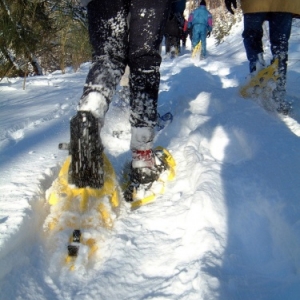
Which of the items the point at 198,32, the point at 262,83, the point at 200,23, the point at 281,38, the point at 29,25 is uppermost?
the point at 29,25

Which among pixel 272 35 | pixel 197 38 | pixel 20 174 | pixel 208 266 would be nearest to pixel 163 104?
pixel 272 35

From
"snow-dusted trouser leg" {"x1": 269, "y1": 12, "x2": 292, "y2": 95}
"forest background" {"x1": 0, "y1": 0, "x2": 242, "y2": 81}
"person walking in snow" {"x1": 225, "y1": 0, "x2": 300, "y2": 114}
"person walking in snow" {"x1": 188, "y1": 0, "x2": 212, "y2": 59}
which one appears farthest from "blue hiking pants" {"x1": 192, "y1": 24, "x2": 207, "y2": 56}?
"snow-dusted trouser leg" {"x1": 269, "y1": 12, "x2": 292, "y2": 95}

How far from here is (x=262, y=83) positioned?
2.46m

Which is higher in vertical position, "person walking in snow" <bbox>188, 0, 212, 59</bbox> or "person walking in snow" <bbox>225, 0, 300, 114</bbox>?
"person walking in snow" <bbox>225, 0, 300, 114</bbox>

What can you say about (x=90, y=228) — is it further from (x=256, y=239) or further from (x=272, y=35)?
(x=272, y=35)

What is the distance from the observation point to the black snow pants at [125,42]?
1195 millimetres

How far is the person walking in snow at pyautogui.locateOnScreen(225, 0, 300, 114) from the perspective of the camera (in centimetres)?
232

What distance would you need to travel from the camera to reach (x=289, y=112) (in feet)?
7.70

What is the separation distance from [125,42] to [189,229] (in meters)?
0.77

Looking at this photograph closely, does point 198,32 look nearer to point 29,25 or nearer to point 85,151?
point 29,25

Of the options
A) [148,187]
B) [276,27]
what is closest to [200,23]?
[276,27]

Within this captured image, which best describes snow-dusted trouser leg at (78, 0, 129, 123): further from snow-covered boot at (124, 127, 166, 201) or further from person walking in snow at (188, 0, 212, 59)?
person walking in snow at (188, 0, 212, 59)

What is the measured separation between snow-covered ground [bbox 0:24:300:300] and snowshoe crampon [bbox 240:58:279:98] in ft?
2.29

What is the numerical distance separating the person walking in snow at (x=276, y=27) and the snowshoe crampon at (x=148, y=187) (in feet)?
4.10
